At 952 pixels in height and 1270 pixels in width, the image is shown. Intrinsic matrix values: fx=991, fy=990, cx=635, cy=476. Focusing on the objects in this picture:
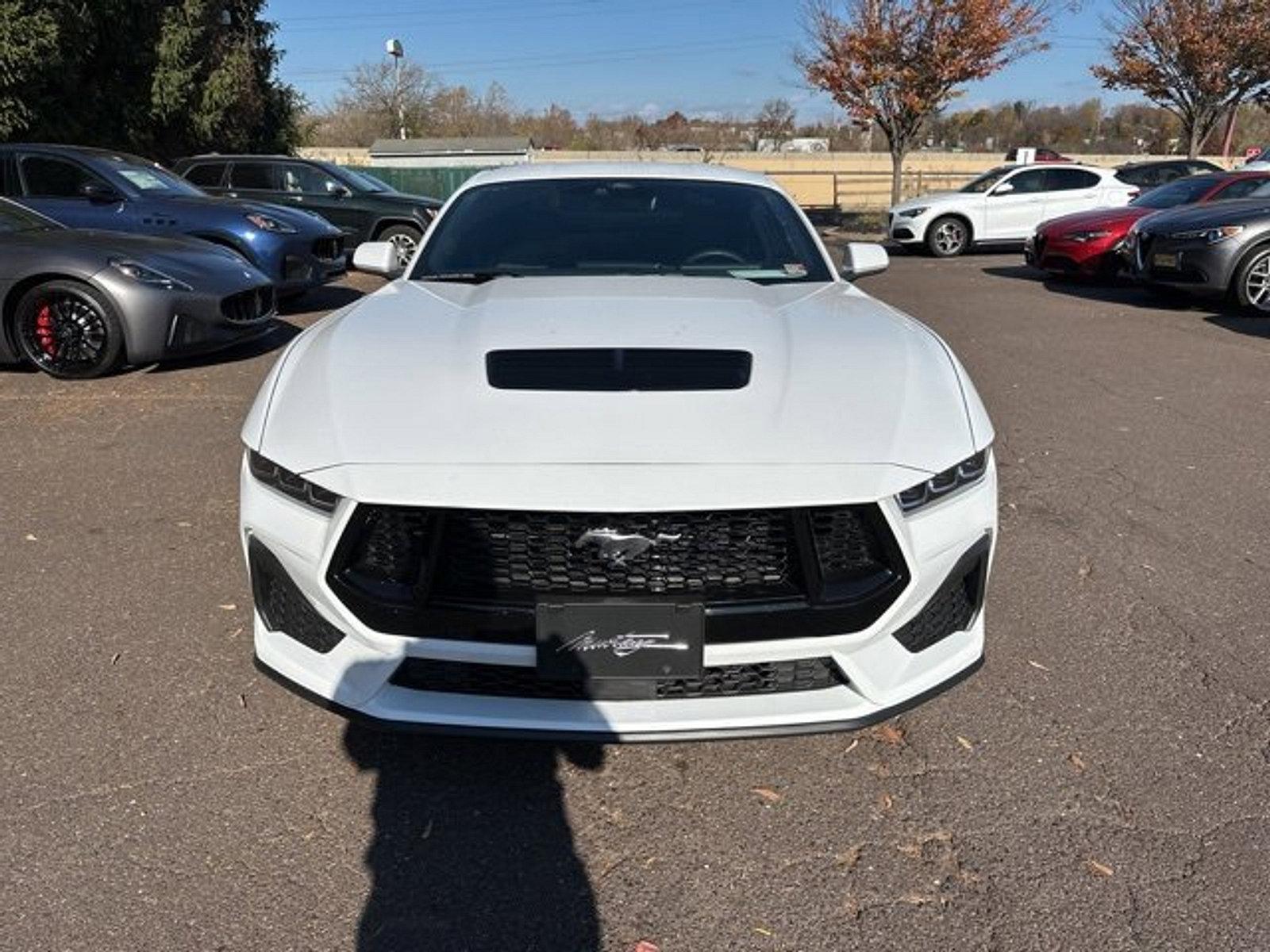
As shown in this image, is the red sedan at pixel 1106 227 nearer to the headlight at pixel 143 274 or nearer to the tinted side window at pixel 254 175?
the tinted side window at pixel 254 175

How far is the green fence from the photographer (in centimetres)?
2733

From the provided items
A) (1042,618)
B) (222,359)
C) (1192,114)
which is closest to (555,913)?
(1042,618)

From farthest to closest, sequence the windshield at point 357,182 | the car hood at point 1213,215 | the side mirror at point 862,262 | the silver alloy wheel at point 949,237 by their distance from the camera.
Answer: the silver alloy wheel at point 949,237 → the windshield at point 357,182 → the car hood at point 1213,215 → the side mirror at point 862,262

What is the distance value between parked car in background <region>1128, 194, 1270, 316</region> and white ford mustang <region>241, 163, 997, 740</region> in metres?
8.73

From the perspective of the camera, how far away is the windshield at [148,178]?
9.50 metres

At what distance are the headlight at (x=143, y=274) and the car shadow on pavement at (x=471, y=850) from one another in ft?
16.5

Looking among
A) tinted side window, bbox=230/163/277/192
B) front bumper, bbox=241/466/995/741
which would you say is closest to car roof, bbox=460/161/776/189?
front bumper, bbox=241/466/995/741

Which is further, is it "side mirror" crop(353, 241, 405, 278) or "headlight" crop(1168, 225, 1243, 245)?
"headlight" crop(1168, 225, 1243, 245)

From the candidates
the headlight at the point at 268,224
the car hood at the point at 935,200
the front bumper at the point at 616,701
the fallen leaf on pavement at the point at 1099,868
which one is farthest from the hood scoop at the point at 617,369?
the car hood at the point at 935,200

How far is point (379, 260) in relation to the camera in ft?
13.7

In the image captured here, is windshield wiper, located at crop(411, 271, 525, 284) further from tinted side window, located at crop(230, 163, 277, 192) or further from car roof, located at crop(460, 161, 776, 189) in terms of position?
tinted side window, located at crop(230, 163, 277, 192)

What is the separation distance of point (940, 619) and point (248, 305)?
637 centimetres

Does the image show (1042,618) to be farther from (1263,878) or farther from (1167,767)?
(1263,878)

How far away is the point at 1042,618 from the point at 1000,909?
1.56 m
